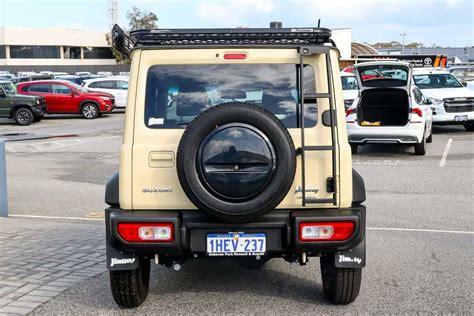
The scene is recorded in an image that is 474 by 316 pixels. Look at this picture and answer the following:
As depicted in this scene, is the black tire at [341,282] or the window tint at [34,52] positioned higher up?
the window tint at [34,52]

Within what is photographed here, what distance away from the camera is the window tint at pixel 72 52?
86750 mm

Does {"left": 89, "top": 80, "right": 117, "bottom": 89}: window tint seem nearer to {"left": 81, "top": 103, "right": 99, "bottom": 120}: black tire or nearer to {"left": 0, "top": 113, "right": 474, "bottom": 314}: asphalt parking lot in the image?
{"left": 81, "top": 103, "right": 99, "bottom": 120}: black tire

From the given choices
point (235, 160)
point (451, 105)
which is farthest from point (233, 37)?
point (451, 105)

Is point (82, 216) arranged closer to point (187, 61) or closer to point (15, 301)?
point (15, 301)

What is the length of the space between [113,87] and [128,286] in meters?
26.9

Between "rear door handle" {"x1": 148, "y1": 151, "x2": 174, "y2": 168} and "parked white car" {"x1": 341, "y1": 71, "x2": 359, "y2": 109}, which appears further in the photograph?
"parked white car" {"x1": 341, "y1": 71, "x2": 359, "y2": 109}

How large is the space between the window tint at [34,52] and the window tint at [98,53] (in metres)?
4.93

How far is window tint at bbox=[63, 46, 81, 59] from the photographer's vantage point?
285 ft

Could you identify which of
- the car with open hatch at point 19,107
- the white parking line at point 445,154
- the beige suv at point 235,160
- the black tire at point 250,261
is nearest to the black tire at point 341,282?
the beige suv at point 235,160

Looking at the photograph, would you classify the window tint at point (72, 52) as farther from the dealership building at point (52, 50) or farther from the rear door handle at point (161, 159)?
the rear door handle at point (161, 159)

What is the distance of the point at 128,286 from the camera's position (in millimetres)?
4840

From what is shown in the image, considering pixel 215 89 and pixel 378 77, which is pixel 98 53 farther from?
pixel 215 89

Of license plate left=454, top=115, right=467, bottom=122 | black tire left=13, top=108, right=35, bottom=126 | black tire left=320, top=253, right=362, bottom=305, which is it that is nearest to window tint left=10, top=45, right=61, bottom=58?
black tire left=13, top=108, right=35, bottom=126

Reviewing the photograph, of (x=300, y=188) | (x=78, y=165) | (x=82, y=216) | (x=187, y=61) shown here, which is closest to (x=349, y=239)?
(x=300, y=188)
